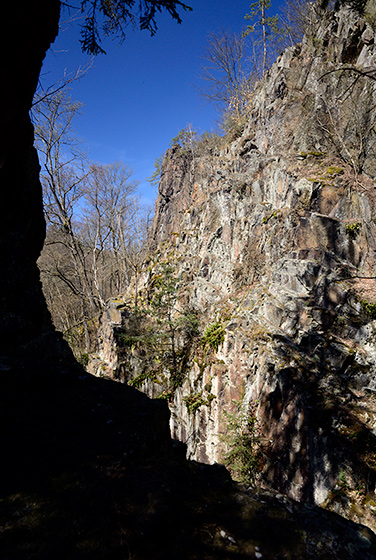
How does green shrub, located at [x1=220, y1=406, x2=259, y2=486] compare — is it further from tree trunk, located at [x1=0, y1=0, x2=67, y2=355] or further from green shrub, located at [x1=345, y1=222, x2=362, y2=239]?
green shrub, located at [x1=345, y1=222, x2=362, y2=239]

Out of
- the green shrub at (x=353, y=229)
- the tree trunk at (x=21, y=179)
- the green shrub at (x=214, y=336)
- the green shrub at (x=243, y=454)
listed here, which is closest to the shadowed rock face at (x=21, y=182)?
the tree trunk at (x=21, y=179)

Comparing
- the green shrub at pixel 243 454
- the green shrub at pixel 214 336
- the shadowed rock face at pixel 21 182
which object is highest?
the shadowed rock face at pixel 21 182

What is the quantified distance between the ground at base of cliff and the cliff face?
281cm

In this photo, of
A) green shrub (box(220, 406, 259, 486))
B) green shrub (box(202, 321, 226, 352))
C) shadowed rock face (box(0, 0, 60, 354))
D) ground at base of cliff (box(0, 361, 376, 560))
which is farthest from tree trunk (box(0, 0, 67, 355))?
green shrub (box(202, 321, 226, 352))

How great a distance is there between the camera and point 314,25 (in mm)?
12414

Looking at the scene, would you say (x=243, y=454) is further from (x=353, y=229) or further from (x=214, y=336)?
(x=353, y=229)

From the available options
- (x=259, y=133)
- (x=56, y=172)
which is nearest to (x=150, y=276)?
(x=56, y=172)

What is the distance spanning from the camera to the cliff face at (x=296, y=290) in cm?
583

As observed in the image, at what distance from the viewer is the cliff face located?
5.83 meters

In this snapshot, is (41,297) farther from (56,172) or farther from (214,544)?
(56,172)

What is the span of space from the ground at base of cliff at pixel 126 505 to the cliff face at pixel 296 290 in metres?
2.81

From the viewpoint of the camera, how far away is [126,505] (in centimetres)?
200

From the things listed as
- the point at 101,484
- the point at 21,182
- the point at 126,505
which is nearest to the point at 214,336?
the point at 21,182

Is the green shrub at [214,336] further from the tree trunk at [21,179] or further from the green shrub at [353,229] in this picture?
the tree trunk at [21,179]
